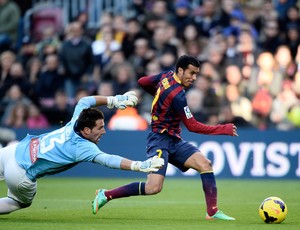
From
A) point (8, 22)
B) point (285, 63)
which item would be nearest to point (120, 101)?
point (285, 63)

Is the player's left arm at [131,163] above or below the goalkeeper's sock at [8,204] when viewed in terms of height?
above

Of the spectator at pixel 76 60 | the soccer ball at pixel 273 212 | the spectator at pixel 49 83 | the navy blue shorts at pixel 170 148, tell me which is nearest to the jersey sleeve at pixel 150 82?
the navy blue shorts at pixel 170 148

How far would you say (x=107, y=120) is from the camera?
2102cm

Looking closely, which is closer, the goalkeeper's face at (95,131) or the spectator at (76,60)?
the goalkeeper's face at (95,131)

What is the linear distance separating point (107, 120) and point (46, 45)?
3.41 meters

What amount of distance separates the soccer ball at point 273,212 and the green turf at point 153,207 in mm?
114

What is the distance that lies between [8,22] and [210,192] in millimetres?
12731

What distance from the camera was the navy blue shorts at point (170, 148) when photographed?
12.4 metres

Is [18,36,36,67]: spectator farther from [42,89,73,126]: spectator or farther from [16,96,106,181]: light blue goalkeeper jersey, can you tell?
[16,96,106,181]: light blue goalkeeper jersey

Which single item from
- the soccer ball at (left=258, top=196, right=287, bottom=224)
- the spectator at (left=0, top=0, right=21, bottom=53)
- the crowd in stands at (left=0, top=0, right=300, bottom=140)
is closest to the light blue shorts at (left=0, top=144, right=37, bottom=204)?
the soccer ball at (left=258, top=196, right=287, bottom=224)

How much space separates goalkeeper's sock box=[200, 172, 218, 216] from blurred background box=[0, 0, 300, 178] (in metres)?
7.57

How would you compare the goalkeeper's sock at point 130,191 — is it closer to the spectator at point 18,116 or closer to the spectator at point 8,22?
the spectator at point 18,116

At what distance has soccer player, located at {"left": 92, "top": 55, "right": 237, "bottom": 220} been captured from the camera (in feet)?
39.8

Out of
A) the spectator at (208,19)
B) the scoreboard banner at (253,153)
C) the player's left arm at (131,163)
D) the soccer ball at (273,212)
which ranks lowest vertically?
the scoreboard banner at (253,153)
